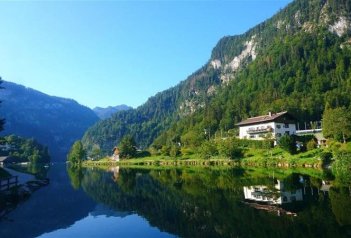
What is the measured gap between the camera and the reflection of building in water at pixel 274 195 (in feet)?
121

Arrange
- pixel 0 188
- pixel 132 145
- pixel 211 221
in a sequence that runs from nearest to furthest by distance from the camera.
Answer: pixel 211 221 < pixel 0 188 < pixel 132 145

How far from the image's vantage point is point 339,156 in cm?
6831

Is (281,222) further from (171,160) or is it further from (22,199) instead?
(171,160)

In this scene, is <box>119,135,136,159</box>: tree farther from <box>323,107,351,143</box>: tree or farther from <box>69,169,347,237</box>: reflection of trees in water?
<box>69,169,347,237</box>: reflection of trees in water

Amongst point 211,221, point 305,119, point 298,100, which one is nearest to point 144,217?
point 211,221

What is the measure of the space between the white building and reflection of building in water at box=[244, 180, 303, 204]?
7252 centimetres

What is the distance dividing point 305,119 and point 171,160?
62237mm

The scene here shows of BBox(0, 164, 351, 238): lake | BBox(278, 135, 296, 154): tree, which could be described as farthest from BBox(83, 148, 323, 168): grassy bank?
BBox(0, 164, 351, 238): lake

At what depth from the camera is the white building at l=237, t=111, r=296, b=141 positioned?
4776 inches

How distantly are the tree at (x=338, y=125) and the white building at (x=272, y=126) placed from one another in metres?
23.8

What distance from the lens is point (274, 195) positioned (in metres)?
39.7

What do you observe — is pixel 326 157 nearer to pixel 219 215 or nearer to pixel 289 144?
pixel 289 144

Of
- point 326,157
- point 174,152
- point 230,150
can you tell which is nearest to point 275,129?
point 230,150

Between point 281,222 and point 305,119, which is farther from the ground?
point 305,119
